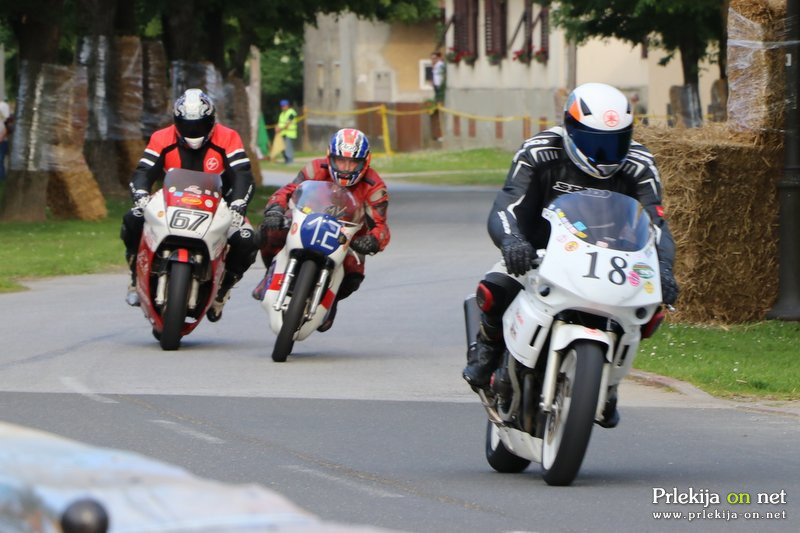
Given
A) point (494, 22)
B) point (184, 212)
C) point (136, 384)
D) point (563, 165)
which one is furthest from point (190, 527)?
point (494, 22)

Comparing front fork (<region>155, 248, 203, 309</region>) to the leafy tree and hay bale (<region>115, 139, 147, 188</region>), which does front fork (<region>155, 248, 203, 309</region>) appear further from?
the leafy tree

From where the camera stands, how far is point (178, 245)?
40.9 feet

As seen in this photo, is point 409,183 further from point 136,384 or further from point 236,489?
point 236,489

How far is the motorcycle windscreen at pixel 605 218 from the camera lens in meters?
7.38

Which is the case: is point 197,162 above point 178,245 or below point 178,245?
above

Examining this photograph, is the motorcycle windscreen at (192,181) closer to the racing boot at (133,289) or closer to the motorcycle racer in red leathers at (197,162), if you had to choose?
the motorcycle racer in red leathers at (197,162)

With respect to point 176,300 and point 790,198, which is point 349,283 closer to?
point 176,300

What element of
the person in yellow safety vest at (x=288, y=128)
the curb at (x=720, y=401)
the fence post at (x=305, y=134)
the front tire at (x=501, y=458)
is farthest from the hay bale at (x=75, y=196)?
the fence post at (x=305, y=134)

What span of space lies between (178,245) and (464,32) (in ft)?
169

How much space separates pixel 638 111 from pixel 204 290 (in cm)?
3818

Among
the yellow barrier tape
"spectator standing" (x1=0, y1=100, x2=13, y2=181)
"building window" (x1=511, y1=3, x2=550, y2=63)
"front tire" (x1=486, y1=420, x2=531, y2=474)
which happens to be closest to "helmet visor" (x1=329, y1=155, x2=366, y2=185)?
"front tire" (x1=486, y1=420, x2=531, y2=474)

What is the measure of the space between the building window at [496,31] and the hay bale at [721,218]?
44.7 metres

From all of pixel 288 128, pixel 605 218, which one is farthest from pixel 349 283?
pixel 288 128

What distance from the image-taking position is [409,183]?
4166 centimetres
